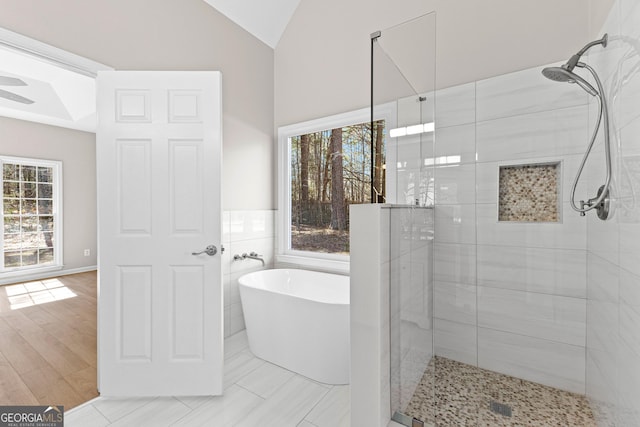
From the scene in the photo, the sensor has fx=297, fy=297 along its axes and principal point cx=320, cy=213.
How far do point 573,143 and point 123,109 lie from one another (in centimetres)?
270

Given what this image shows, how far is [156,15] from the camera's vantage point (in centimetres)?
Result: 219

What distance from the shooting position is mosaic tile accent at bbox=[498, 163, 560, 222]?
6.03 feet

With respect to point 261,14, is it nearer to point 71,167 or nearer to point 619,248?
point 619,248

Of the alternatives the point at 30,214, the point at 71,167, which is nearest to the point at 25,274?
the point at 30,214

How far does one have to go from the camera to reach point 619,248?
121cm

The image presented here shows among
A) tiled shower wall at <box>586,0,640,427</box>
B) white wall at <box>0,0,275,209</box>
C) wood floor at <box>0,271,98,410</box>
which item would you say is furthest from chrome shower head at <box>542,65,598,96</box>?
wood floor at <box>0,271,98,410</box>

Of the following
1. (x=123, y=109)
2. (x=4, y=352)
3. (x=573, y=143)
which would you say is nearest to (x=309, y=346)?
(x=123, y=109)

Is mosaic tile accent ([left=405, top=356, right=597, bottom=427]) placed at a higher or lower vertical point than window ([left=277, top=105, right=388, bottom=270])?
lower

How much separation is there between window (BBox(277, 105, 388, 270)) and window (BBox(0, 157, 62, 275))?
14.8 ft

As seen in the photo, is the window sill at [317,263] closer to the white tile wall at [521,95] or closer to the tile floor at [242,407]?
the tile floor at [242,407]

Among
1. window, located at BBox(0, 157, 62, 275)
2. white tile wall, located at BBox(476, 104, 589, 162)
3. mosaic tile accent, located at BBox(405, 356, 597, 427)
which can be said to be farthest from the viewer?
window, located at BBox(0, 157, 62, 275)

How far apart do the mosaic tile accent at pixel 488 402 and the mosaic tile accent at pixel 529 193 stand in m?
1.03

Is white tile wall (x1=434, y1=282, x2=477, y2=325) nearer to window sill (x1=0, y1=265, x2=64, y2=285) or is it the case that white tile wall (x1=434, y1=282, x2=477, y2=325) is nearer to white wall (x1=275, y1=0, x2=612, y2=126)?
white wall (x1=275, y1=0, x2=612, y2=126)

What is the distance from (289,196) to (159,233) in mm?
1515
